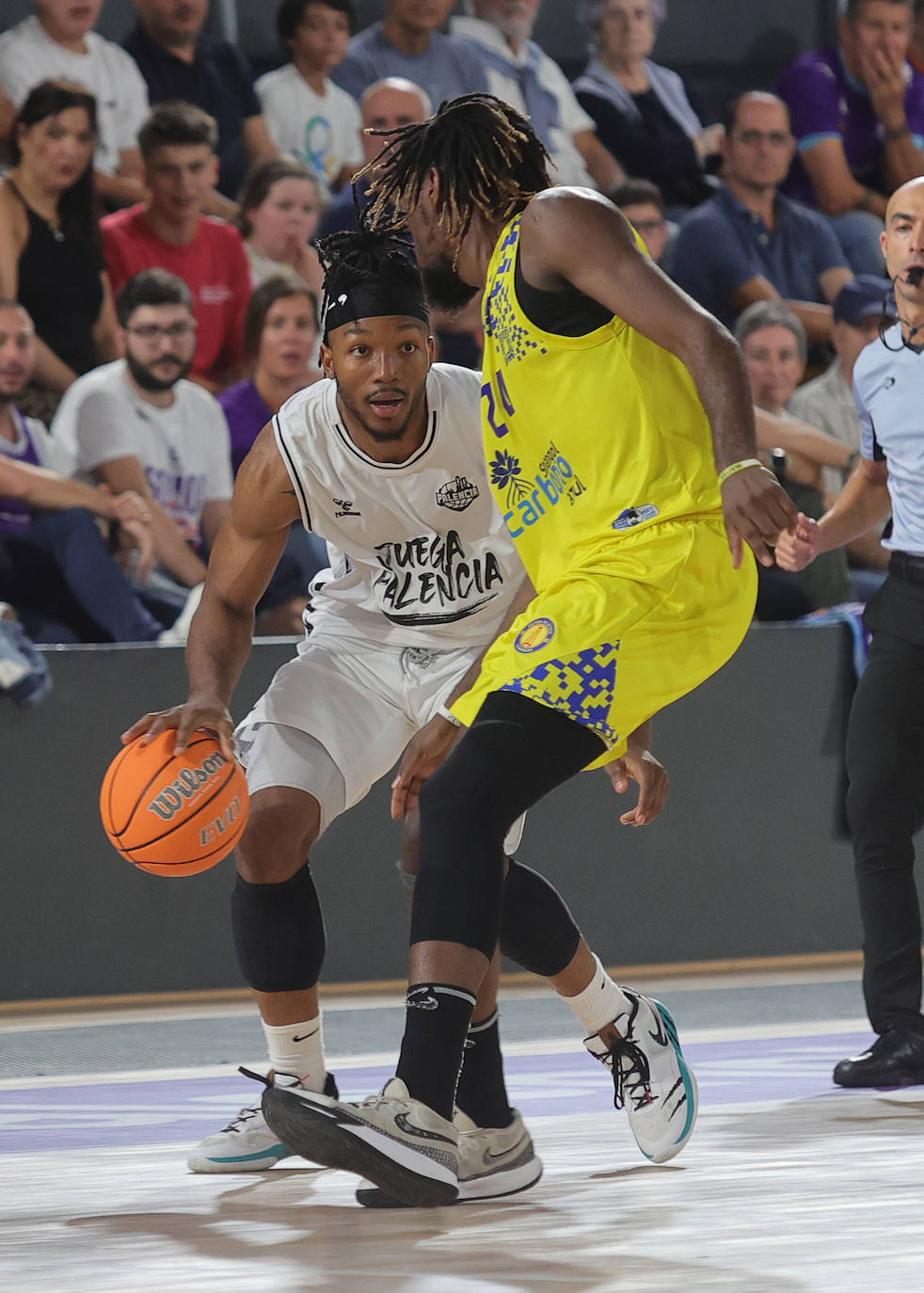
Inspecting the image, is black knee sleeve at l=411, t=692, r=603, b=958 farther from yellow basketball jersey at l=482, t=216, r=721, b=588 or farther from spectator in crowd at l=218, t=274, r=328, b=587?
spectator in crowd at l=218, t=274, r=328, b=587

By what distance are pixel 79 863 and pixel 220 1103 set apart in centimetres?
189

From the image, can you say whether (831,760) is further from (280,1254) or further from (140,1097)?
(280,1254)

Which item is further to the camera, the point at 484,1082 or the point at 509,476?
the point at 484,1082

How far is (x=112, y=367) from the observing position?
6.72 m

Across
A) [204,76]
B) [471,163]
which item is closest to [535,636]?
[471,163]

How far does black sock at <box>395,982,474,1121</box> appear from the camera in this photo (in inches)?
105

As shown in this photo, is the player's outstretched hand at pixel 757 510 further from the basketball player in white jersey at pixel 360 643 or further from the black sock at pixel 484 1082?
the black sock at pixel 484 1082

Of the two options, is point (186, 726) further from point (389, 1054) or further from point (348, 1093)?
point (389, 1054)

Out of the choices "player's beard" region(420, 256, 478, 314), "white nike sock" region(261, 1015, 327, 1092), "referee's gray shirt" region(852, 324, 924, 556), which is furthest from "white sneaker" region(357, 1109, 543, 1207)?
"referee's gray shirt" region(852, 324, 924, 556)

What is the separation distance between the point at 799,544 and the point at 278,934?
4.47 ft

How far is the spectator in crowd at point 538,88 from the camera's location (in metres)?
8.76

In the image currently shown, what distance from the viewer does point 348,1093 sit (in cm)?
415

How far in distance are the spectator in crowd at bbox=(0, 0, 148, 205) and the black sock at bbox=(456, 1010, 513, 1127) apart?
17.1ft

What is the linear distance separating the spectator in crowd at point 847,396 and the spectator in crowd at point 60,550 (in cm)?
290
